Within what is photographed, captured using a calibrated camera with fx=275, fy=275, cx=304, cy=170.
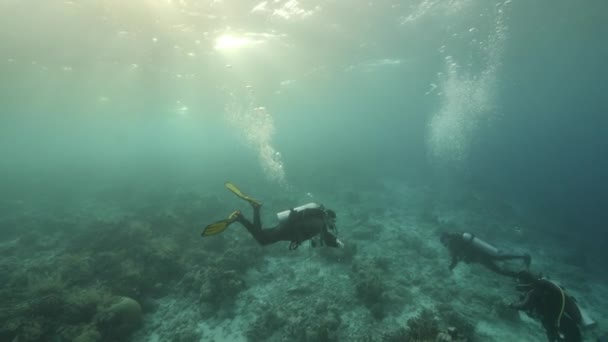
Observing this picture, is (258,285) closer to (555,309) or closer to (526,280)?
(526,280)

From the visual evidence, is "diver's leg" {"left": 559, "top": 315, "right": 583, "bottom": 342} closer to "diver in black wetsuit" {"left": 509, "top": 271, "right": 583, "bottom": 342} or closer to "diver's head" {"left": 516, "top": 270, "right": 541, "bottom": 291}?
"diver in black wetsuit" {"left": 509, "top": 271, "right": 583, "bottom": 342}

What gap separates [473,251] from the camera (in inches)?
363

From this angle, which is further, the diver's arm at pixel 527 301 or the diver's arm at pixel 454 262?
the diver's arm at pixel 454 262

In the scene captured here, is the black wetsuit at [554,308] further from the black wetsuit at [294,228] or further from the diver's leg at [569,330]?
the black wetsuit at [294,228]

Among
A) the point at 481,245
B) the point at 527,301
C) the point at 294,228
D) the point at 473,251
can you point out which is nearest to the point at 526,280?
the point at 527,301

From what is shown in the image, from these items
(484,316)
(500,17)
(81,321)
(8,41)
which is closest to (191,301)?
(81,321)

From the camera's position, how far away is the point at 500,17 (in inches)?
723

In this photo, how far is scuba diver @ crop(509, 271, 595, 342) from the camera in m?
5.68

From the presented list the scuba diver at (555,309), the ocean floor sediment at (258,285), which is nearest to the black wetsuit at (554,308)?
the scuba diver at (555,309)

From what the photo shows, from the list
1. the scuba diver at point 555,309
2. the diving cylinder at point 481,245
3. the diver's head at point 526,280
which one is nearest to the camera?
the scuba diver at point 555,309

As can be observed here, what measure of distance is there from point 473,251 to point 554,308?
3.41 meters

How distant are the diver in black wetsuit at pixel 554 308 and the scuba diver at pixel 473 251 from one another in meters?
2.57

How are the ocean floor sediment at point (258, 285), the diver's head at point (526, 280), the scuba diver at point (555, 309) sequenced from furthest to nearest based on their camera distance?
the ocean floor sediment at point (258, 285) < the diver's head at point (526, 280) < the scuba diver at point (555, 309)

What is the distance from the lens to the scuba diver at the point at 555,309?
18.6 ft
